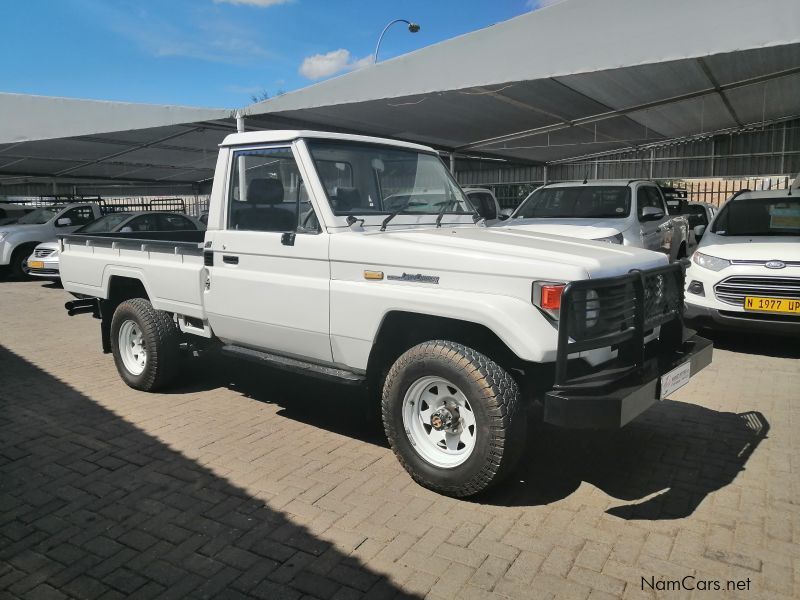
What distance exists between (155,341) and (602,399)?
12.4 ft

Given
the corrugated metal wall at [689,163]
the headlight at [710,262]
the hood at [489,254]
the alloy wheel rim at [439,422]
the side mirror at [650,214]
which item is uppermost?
the corrugated metal wall at [689,163]

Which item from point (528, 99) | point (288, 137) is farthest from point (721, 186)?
point (288, 137)

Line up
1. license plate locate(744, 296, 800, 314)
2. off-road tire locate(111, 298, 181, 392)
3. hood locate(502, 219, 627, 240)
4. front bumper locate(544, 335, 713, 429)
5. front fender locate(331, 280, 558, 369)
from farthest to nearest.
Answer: hood locate(502, 219, 627, 240), license plate locate(744, 296, 800, 314), off-road tire locate(111, 298, 181, 392), front fender locate(331, 280, 558, 369), front bumper locate(544, 335, 713, 429)

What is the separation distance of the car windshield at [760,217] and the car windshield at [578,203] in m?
1.38

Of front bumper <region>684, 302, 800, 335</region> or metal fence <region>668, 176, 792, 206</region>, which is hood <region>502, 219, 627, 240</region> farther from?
metal fence <region>668, 176, 792, 206</region>

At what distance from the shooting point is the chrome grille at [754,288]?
637cm

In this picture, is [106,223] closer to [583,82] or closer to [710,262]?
[583,82]

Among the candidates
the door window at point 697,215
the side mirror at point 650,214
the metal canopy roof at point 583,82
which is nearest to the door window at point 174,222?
the metal canopy roof at point 583,82

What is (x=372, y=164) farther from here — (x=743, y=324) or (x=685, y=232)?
(x=685, y=232)

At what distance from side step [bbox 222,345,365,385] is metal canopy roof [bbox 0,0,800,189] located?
16.3 feet

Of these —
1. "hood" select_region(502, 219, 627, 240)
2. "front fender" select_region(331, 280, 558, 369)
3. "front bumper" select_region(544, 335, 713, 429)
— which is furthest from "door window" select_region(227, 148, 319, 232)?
"hood" select_region(502, 219, 627, 240)

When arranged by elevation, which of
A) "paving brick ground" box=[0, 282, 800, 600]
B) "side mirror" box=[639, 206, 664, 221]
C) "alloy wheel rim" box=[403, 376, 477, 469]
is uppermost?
"side mirror" box=[639, 206, 664, 221]

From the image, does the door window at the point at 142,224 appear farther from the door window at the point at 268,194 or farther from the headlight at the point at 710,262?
the headlight at the point at 710,262

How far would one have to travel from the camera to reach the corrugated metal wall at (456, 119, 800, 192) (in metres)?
19.1
